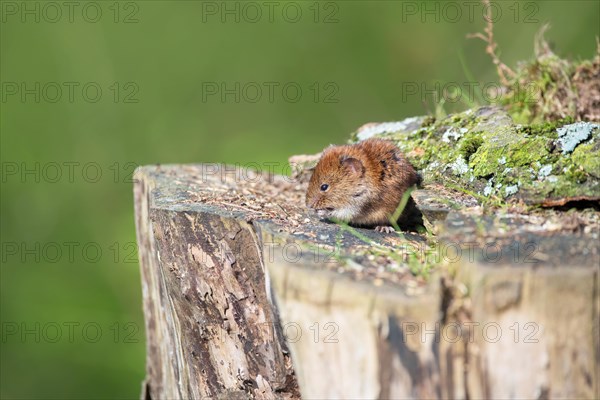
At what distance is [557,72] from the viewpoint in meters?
4.45

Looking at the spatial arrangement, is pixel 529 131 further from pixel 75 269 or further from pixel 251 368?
pixel 75 269

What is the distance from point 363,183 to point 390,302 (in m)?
1.61

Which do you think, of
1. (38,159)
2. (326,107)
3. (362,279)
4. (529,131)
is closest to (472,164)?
(529,131)

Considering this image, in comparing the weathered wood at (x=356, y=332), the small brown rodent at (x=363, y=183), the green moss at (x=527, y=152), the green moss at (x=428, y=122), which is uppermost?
the green moss at (x=428, y=122)

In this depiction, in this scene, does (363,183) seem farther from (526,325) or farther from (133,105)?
(133,105)

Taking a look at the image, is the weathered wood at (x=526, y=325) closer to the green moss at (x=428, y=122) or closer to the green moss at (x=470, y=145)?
the green moss at (x=470, y=145)

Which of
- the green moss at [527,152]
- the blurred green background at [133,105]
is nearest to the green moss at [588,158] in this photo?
the green moss at [527,152]

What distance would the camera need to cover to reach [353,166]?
379 centimetres

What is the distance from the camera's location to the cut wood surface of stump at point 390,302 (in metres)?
2.17

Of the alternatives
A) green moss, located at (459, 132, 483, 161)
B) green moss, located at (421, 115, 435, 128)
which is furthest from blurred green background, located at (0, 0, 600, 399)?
green moss, located at (459, 132, 483, 161)

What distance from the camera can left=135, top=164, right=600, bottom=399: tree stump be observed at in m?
2.17

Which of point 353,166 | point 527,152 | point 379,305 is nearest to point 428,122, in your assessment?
point 353,166

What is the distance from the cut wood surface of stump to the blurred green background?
10.8 feet

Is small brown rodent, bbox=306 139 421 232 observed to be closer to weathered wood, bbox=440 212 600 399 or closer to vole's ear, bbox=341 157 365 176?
vole's ear, bbox=341 157 365 176
